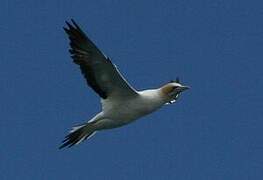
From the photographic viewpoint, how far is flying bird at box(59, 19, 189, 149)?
66.2 feet

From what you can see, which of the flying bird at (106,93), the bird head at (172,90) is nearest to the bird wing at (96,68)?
the flying bird at (106,93)

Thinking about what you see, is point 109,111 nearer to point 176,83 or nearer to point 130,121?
point 130,121

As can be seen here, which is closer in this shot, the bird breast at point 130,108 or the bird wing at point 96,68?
the bird wing at point 96,68

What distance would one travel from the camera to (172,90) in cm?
2161

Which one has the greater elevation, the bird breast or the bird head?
the bird head

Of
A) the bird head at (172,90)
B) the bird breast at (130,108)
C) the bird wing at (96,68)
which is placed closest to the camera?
the bird wing at (96,68)

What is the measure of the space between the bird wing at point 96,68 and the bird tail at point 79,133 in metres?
0.77

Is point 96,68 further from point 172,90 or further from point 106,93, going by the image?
point 172,90

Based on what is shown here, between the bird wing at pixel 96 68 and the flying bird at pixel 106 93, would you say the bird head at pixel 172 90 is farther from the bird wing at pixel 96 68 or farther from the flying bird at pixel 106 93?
the bird wing at pixel 96 68

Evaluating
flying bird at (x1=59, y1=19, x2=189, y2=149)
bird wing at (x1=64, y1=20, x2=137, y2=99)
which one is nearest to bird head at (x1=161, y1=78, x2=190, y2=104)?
flying bird at (x1=59, y1=19, x2=189, y2=149)

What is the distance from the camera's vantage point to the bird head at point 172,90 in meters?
21.4

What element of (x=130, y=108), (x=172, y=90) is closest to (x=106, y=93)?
(x=130, y=108)

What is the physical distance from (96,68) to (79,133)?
175 centimetres

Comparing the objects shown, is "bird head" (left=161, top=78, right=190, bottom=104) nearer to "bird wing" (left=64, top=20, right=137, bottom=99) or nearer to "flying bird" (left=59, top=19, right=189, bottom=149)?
"flying bird" (left=59, top=19, right=189, bottom=149)
